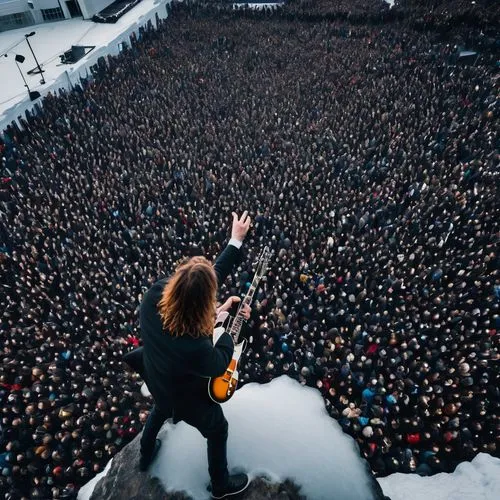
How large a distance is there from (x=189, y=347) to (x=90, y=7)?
104ft

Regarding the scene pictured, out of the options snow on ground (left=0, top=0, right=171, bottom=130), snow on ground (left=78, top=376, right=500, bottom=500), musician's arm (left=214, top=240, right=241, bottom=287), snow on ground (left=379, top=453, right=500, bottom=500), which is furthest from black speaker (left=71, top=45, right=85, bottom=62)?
snow on ground (left=379, top=453, right=500, bottom=500)

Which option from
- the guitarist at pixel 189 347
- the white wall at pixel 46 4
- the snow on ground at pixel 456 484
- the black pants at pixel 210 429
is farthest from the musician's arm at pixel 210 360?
the white wall at pixel 46 4

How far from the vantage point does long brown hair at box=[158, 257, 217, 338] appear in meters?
2.41

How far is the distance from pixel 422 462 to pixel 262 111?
1371 cm

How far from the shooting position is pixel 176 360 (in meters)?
2.69

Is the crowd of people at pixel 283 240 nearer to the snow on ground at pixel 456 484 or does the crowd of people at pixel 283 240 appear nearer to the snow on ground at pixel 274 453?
the snow on ground at pixel 456 484

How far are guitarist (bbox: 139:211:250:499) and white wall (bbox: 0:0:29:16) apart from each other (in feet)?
105

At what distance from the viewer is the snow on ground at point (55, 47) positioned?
675 inches

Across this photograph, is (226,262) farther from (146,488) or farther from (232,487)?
(146,488)

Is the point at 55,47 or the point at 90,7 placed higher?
the point at 90,7

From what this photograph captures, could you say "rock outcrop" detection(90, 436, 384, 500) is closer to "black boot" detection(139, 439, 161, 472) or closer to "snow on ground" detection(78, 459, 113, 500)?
"black boot" detection(139, 439, 161, 472)

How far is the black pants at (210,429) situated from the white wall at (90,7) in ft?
102

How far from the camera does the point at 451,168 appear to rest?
453 inches

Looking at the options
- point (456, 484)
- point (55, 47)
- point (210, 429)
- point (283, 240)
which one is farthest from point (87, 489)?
point (55, 47)
